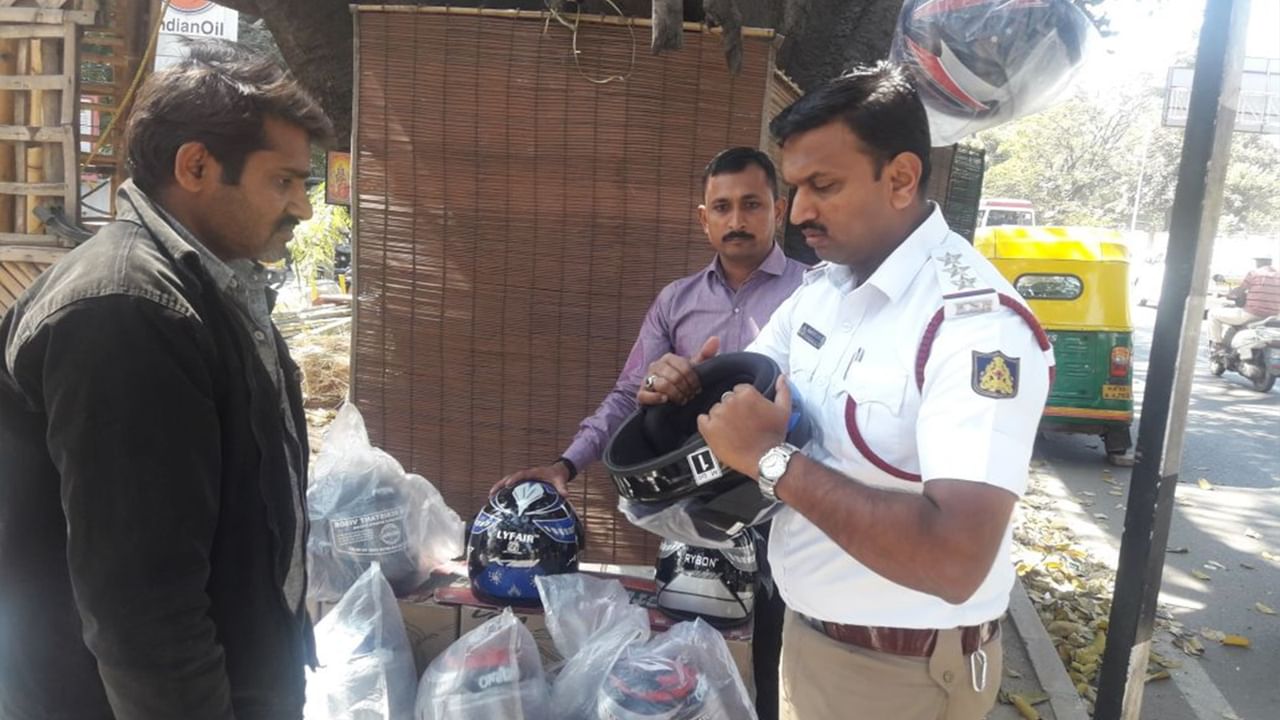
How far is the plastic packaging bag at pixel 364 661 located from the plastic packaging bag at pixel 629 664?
43 cm

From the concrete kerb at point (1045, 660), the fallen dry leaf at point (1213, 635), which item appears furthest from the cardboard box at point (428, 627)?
the fallen dry leaf at point (1213, 635)

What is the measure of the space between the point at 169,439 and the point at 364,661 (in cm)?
131

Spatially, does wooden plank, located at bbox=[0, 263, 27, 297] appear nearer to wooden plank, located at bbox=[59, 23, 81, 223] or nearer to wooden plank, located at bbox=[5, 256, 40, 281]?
wooden plank, located at bbox=[5, 256, 40, 281]

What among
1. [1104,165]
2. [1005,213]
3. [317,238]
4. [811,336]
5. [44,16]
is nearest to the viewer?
[811,336]

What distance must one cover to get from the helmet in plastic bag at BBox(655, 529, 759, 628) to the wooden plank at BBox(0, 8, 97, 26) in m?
4.44

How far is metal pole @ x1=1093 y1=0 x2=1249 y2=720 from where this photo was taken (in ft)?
9.56

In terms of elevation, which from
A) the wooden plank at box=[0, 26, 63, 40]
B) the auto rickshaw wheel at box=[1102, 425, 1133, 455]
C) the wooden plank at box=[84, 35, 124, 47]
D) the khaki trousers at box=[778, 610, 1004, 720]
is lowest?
the auto rickshaw wheel at box=[1102, 425, 1133, 455]

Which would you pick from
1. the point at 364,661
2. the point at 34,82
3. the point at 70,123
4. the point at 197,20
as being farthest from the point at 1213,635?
the point at 197,20

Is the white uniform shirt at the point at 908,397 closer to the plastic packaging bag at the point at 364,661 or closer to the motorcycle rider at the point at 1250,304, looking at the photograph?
the plastic packaging bag at the point at 364,661

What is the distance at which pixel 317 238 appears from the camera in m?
13.7

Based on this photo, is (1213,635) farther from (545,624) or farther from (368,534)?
(368,534)

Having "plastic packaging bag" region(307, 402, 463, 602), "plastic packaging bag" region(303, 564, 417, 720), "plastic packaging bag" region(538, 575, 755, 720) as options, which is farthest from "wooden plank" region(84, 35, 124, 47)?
"plastic packaging bag" region(538, 575, 755, 720)

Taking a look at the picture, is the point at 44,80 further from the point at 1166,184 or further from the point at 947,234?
the point at 1166,184

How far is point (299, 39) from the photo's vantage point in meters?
Result: 4.14
